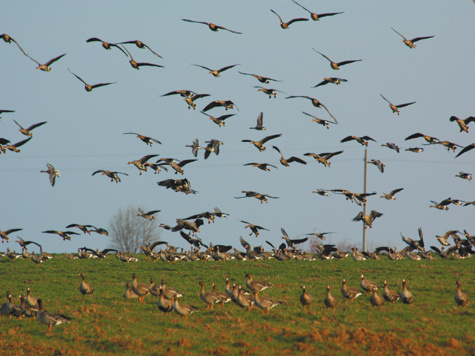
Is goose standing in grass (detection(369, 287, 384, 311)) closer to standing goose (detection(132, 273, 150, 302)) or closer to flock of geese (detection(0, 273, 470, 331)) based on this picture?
flock of geese (detection(0, 273, 470, 331))

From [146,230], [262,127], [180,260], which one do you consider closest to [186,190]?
[262,127]

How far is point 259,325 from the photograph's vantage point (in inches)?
799

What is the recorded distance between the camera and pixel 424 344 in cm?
1784

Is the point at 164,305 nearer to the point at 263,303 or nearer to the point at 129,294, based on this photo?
the point at 263,303

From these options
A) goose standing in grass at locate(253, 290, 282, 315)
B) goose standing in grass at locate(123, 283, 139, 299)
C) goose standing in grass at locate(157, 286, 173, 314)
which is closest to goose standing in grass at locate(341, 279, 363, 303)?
goose standing in grass at locate(253, 290, 282, 315)

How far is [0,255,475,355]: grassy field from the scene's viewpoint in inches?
712

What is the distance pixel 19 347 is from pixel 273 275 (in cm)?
1635

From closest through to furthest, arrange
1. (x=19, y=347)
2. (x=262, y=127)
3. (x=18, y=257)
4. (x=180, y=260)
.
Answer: (x=19, y=347), (x=262, y=127), (x=180, y=260), (x=18, y=257)

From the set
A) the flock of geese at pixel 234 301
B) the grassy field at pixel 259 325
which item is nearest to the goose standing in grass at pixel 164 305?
the flock of geese at pixel 234 301

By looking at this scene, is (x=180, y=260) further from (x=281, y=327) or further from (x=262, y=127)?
(x=281, y=327)

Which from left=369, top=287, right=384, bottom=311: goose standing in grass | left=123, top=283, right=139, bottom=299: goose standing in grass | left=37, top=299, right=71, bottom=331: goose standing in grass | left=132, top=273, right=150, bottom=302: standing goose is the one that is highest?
left=369, top=287, right=384, bottom=311: goose standing in grass

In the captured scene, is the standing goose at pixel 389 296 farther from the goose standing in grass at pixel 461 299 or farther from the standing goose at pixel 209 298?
the standing goose at pixel 209 298

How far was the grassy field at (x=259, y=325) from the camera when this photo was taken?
18.1 metres

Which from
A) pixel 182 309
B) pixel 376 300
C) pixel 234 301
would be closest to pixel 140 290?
pixel 182 309
